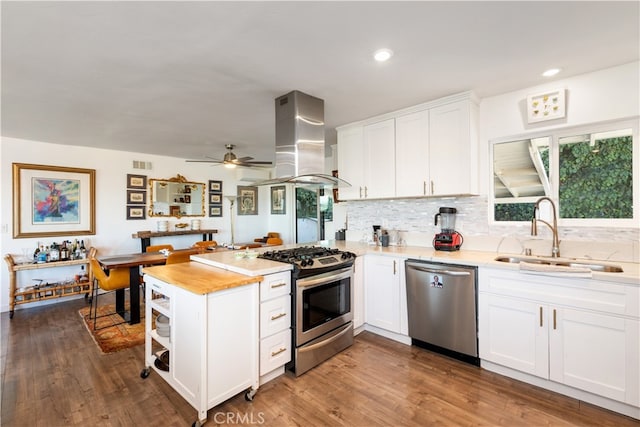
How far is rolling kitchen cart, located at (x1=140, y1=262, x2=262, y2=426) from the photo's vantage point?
176cm

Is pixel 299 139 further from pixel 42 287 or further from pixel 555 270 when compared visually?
pixel 42 287

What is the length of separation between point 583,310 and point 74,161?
20.9ft

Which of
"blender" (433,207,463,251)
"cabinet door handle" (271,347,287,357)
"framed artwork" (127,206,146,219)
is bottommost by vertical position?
"cabinet door handle" (271,347,287,357)

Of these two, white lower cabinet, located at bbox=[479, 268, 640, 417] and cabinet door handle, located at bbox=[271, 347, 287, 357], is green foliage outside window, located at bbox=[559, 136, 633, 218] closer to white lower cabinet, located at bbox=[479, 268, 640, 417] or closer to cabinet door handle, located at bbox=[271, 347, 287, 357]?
white lower cabinet, located at bbox=[479, 268, 640, 417]

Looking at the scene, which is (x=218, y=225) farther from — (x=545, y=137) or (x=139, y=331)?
(x=545, y=137)

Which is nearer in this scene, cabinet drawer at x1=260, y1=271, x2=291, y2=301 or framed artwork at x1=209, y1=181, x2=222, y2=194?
cabinet drawer at x1=260, y1=271, x2=291, y2=301

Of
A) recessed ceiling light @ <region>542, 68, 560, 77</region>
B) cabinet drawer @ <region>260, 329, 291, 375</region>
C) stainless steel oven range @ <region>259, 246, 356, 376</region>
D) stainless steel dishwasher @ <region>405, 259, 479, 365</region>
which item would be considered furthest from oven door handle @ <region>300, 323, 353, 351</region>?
recessed ceiling light @ <region>542, 68, 560, 77</region>

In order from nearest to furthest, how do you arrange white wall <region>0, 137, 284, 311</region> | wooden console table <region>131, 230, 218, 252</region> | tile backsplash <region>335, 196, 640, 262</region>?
1. tile backsplash <region>335, 196, 640, 262</region>
2. white wall <region>0, 137, 284, 311</region>
3. wooden console table <region>131, 230, 218, 252</region>


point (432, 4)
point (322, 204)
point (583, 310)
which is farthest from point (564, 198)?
point (322, 204)

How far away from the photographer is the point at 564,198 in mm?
2562

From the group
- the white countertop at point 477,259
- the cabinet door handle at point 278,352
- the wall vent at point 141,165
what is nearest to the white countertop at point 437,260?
the white countertop at point 477,259

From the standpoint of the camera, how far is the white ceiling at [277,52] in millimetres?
1572

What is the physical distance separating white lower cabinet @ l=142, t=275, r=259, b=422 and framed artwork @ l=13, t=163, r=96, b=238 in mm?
3523

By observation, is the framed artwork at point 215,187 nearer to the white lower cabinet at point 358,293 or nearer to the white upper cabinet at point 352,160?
the white upper cabinet at point 352,160
